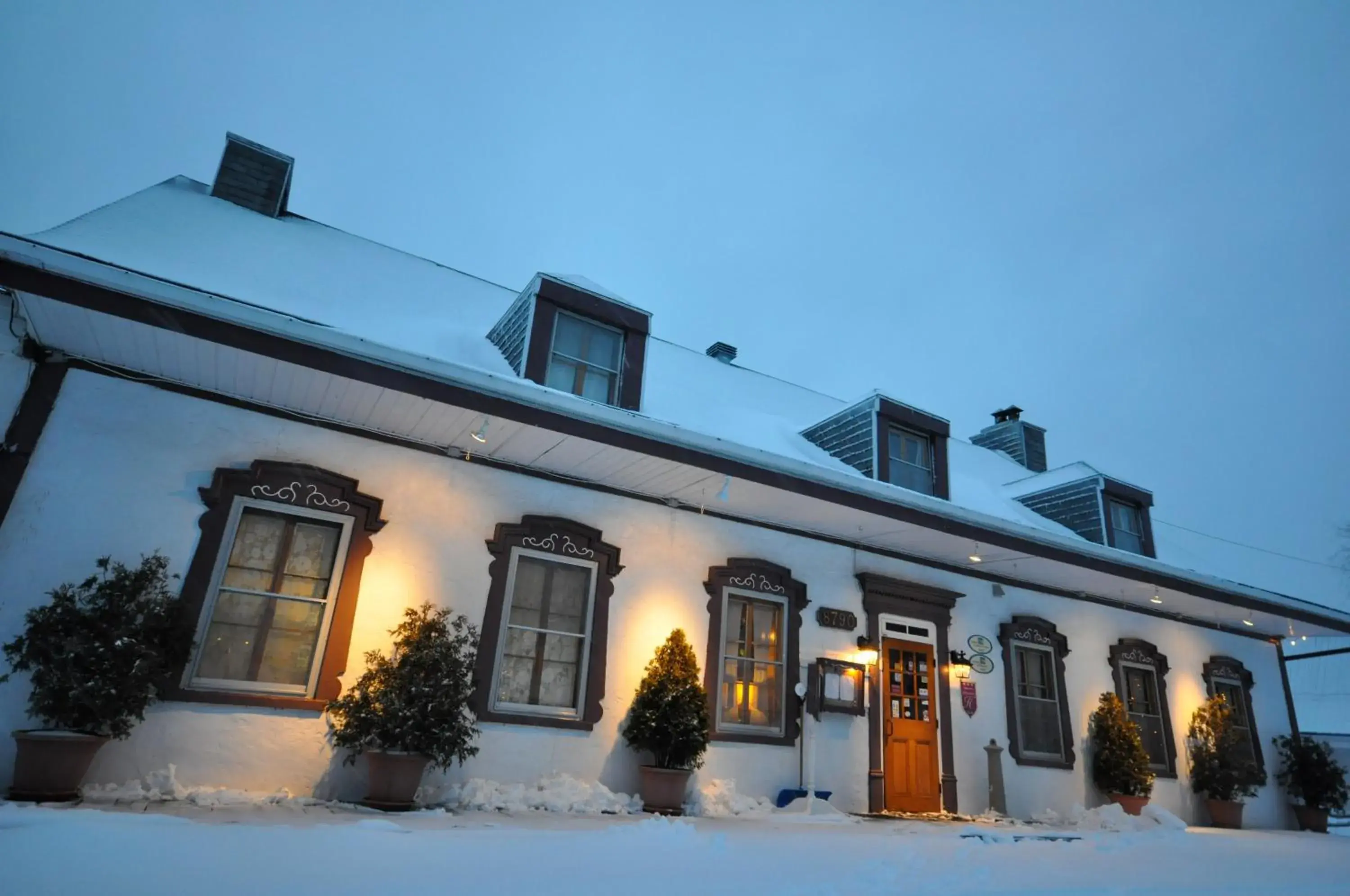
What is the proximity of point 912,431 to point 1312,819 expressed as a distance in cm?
1016

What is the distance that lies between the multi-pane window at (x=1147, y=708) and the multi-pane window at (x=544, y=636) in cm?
936

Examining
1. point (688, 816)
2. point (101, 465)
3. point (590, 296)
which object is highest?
point (590, 296)

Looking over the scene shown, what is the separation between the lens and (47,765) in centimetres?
520

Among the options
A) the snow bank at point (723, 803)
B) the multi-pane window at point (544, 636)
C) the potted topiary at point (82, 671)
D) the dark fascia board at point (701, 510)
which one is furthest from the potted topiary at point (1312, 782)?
the potted topiary at point (82, 671)

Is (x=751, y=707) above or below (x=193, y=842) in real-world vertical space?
above

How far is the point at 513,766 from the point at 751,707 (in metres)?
2.99

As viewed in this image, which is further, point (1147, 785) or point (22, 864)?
point (1147, 785)

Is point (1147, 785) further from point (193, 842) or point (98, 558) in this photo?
point (98, 558)

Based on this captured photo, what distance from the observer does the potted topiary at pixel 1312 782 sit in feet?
42.1

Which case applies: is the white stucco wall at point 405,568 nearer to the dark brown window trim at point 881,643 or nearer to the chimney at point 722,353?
the dark brown window trim at point 881,643

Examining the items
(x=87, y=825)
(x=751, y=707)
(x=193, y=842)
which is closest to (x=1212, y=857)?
(x=751, y=707)

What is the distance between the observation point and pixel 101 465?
6211 mm

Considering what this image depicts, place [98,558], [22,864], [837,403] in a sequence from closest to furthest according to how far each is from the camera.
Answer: [22,864]
[98,558]
[837,403]

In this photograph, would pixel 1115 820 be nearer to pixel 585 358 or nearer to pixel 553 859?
pixel 553 859
